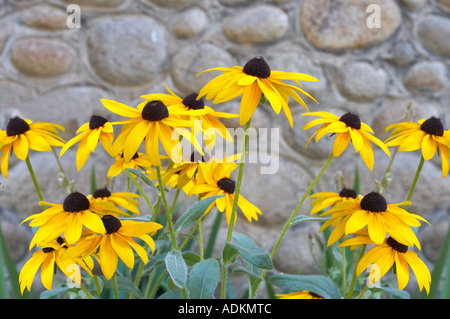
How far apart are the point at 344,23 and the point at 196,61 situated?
49cm

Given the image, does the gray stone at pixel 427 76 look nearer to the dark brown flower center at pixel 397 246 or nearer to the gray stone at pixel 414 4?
the gray stone at pixel 414 4

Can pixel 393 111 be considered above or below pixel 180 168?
below

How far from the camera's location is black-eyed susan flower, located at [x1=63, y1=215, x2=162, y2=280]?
0.42 metres

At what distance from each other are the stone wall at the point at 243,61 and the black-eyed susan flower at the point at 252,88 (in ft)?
3.27

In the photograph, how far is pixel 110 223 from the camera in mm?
430

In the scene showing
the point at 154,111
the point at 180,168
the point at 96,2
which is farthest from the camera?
the point at 96,2

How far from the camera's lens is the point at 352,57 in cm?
144

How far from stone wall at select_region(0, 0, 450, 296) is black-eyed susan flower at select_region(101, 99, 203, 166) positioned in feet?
3.34

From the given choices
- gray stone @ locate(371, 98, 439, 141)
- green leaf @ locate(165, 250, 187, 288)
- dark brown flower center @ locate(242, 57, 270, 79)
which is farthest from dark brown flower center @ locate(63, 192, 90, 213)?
gray stone @ locate(371, 98, 439, 141)

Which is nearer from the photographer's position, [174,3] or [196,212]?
[196,212]

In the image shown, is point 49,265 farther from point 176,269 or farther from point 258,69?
point 258,69
